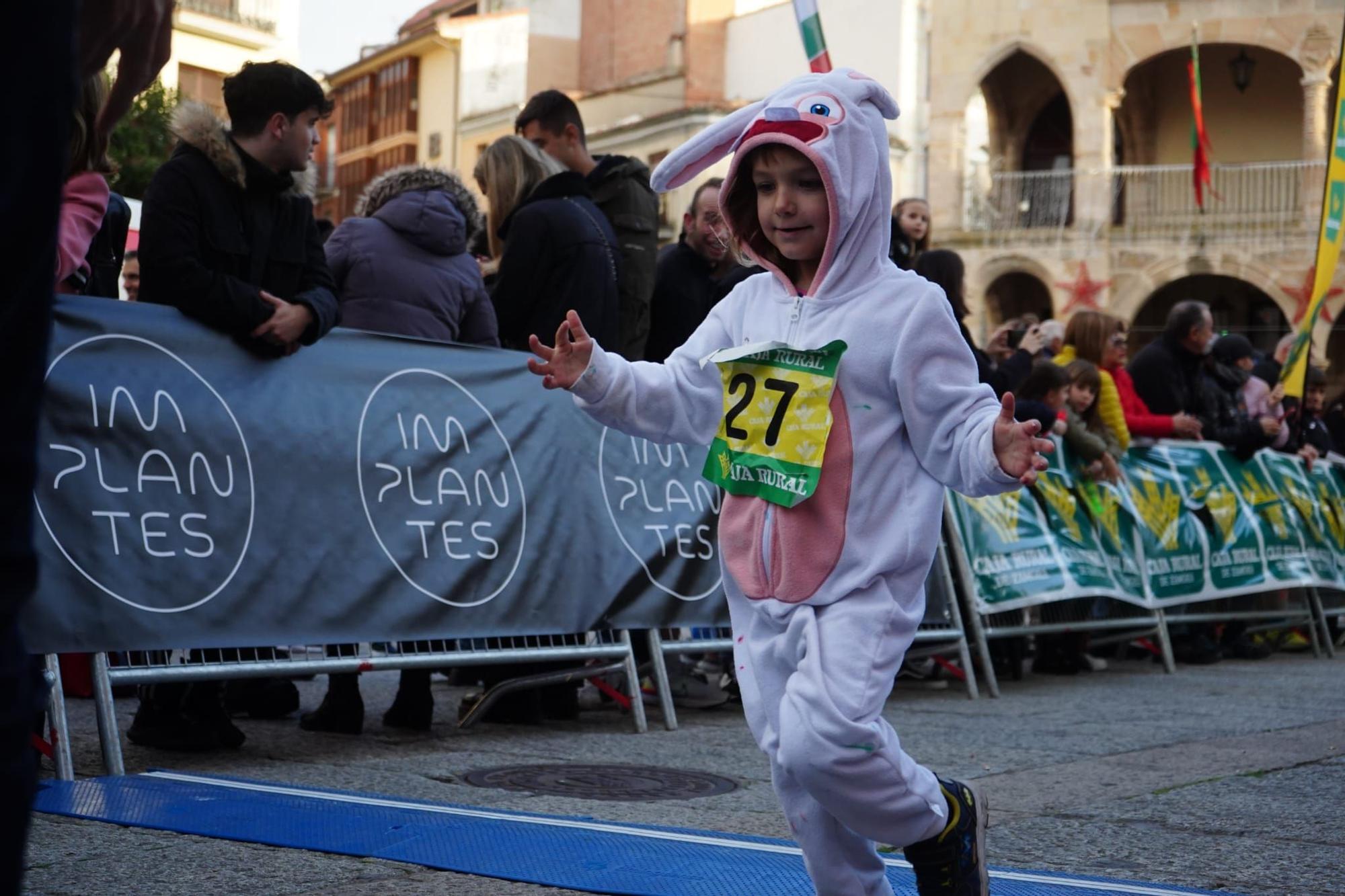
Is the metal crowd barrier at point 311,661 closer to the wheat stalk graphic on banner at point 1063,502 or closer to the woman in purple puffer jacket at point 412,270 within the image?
the woman in purple puffer jacket at point 412,270

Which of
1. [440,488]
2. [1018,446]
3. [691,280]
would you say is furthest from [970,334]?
[1018,446]

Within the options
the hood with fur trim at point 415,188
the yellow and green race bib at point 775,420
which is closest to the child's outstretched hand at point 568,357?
the yellow and green race bib at point 775,420

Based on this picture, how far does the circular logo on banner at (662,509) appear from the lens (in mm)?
7340

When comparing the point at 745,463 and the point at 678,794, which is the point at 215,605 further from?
the point at 745,463

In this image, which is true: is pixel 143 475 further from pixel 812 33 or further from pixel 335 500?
pixel 812 33

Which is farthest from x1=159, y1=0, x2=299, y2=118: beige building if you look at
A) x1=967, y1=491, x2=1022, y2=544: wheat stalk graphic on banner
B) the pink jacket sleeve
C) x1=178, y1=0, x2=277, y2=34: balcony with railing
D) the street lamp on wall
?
the pink jacket sleeve

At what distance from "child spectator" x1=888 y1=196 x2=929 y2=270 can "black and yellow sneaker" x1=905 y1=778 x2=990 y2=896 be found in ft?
18.9

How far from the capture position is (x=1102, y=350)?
1070 centimetres

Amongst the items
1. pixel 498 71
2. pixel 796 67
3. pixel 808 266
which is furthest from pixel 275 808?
pixel 498 71

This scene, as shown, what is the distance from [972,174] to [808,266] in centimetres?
3482

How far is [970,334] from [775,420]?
Answer: 15.1 ft

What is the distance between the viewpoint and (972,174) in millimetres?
37594

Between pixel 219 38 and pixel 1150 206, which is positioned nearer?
pixel 1150 206

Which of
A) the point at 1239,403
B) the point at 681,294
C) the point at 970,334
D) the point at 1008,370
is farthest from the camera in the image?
the point at 1239,403
